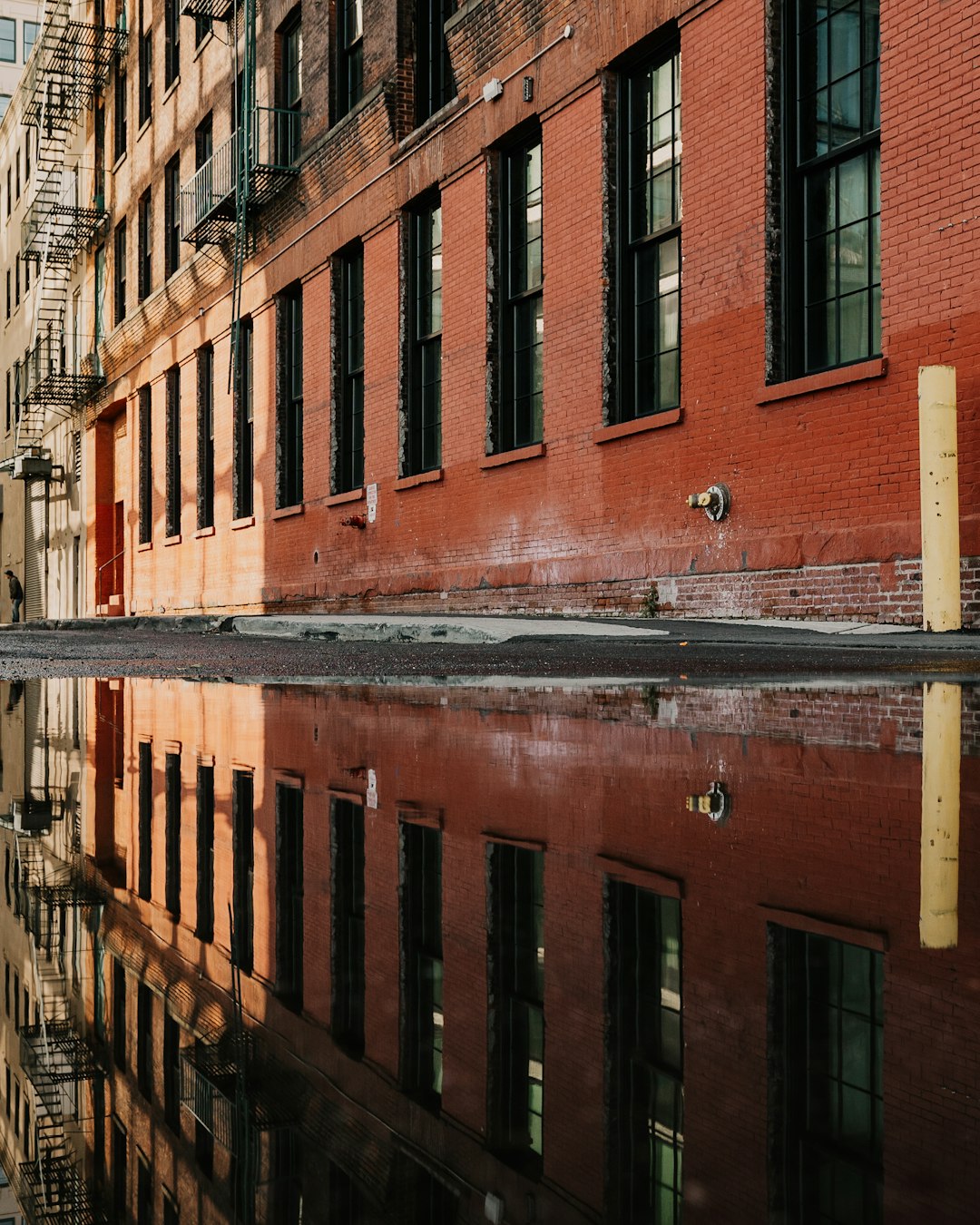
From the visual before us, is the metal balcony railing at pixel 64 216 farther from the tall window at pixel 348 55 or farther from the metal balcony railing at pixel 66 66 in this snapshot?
the tall window at pixel 348 55

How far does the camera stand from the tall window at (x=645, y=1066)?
0.78 m

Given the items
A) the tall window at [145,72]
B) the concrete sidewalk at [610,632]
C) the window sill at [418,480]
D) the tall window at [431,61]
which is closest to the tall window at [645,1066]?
the concrete sidewalk at [610,632]

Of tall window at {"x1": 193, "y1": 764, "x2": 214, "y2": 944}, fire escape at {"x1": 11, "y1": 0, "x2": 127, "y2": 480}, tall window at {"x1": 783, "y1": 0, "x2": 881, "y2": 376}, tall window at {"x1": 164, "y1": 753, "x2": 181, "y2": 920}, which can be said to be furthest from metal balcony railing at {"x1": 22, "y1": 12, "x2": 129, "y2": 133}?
→ tall window at {"x1": 193, "y1": 764, "x2": 214, "y2": 944}

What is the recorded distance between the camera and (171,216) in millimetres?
27875

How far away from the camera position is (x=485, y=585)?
14938 mm

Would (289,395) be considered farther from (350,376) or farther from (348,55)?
(348,55)

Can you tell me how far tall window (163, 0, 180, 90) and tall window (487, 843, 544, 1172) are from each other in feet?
93.9

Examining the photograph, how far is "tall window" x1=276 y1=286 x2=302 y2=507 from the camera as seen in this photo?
2127 centimetres

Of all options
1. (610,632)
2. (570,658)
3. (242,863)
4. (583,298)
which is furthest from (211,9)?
(242,863)

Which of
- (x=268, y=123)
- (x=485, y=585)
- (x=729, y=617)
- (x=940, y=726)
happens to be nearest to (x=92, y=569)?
(x=268, y=123)

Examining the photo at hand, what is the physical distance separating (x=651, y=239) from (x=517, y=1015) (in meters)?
12.2

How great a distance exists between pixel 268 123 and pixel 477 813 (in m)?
21.3

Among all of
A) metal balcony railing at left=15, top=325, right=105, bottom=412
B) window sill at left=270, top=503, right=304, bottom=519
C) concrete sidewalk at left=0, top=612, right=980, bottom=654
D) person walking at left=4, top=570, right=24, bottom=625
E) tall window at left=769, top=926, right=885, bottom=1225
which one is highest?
metal balcony railing at left=15, top=325, right=105, bottom=412

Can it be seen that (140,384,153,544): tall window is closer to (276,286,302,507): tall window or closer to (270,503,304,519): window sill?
(276,286,302,507): tall window
